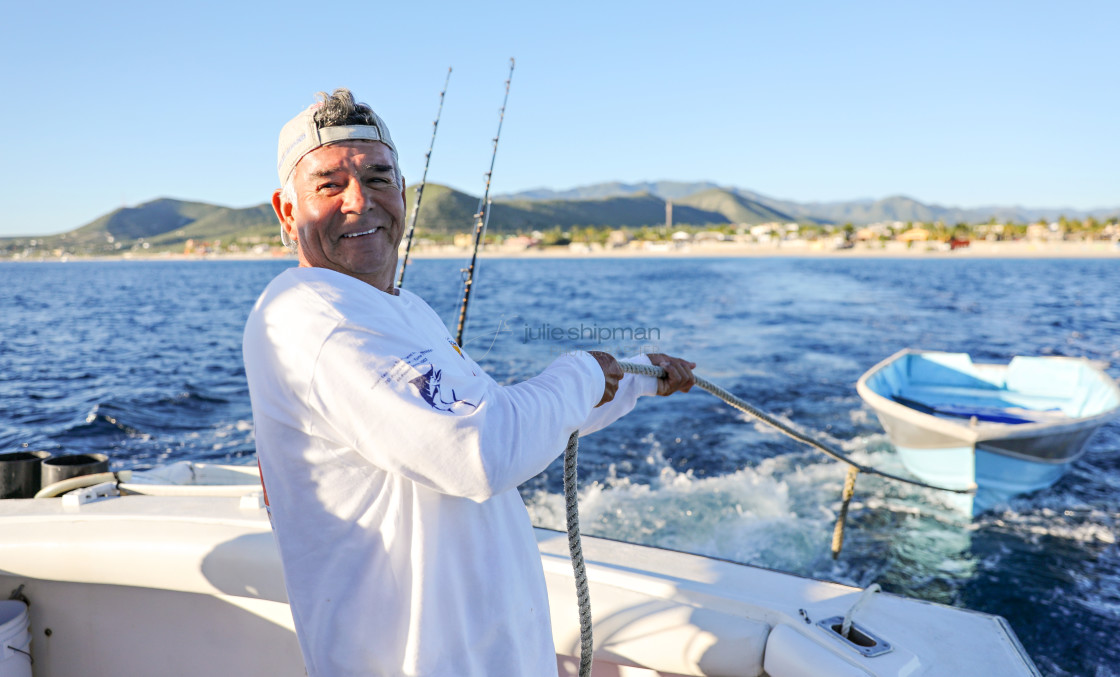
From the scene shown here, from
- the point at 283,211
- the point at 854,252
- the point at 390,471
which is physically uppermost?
the point at 854,252

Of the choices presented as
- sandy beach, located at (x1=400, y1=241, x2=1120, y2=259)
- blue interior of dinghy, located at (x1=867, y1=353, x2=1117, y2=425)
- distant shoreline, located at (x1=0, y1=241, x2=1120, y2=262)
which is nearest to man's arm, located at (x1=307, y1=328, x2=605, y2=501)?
blue interior of dinghy, located at (x1=867, y1=353, x2=1117, y2=425)

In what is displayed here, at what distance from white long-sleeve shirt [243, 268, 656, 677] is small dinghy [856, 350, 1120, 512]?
752cm

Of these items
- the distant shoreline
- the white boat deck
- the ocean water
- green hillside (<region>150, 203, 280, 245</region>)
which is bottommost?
the ocean water

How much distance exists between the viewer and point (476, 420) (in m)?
0.97

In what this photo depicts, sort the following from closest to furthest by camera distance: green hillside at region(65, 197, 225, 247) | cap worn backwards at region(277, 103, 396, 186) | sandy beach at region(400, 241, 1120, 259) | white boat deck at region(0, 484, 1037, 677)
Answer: cap worn backwards at region(277, 103, 396, 186), white boat deck at region(0, 484, 1037, 677), sandy beach at region(400, 241, 1120, 259), green hillside at region(65, 197, 225, 247)

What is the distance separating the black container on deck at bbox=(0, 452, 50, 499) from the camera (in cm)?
295

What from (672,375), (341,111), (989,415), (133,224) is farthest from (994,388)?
(133,224)

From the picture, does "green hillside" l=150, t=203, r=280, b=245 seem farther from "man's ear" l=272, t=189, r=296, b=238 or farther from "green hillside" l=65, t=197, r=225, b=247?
"man's ear" l=272, t=189, r=296, b=238

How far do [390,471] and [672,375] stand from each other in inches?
34.0

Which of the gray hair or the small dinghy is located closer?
the gray hair

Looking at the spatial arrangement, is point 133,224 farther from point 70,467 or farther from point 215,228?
point 70,467

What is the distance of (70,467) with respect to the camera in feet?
9.61

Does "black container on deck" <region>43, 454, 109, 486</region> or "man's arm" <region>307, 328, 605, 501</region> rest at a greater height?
"man's arm" <region>307, 328, 605, 501</region>

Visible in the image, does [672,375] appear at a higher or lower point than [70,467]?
higher
